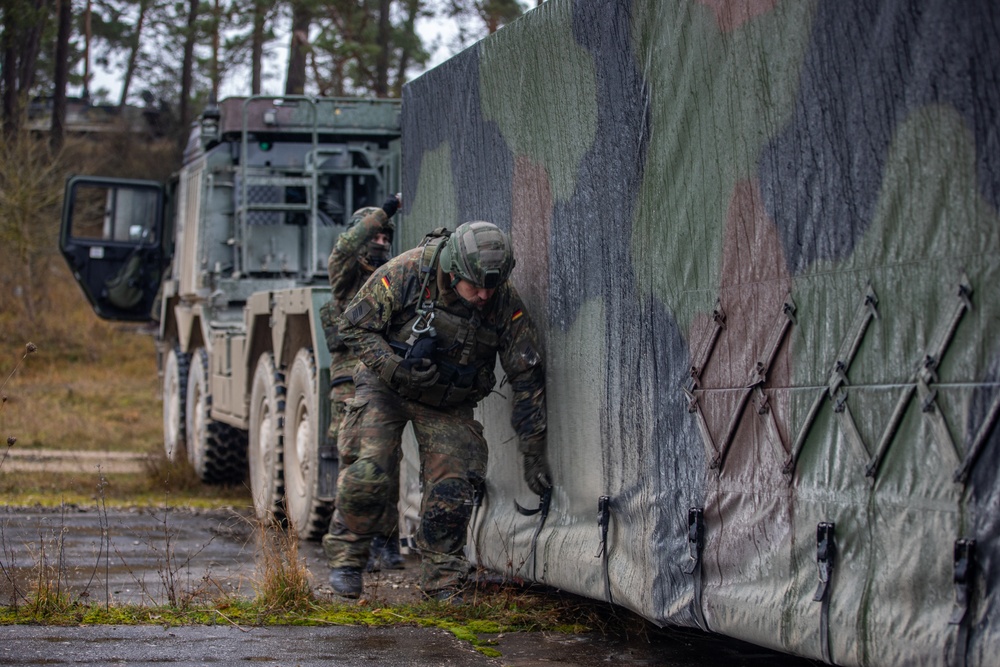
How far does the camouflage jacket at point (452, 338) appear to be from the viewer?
18.4 ft

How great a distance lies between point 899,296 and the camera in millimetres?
3576

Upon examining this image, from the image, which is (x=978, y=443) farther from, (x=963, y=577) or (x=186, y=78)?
(x=186, y=78)

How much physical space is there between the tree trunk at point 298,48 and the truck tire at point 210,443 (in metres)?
11.7

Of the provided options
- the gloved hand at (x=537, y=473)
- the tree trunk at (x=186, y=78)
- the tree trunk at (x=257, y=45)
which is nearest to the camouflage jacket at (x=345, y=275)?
the gloved hand at (x=537, y=473)

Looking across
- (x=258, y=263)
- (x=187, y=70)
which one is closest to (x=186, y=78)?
(x=187, y=70)

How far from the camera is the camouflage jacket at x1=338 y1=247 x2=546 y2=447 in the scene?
5598 mm

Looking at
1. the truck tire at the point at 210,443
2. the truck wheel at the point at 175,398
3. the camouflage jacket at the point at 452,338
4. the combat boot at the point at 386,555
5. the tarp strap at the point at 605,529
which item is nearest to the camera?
the tarp strap at the point at 605,529

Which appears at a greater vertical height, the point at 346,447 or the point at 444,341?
the point at 444,341

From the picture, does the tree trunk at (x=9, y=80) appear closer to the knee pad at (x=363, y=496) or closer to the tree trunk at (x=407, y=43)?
the tree trunk at (x=407, y=43)

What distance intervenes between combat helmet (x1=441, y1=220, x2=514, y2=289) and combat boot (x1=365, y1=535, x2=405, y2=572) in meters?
2.31

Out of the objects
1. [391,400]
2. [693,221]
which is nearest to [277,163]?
[391,400]

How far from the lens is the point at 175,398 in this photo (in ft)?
39.9

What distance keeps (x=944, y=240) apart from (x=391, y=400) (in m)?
3.03

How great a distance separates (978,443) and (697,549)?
140 cm
